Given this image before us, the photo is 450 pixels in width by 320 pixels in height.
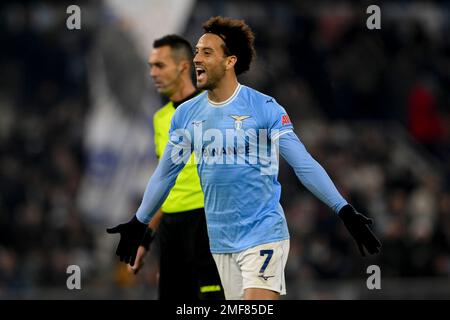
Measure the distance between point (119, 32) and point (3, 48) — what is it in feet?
13.9

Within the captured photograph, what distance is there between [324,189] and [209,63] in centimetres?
113

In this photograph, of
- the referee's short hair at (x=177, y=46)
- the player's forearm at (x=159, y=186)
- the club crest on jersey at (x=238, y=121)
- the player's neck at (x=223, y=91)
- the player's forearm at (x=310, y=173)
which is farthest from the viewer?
the referee's short hair at (x=177, y=46)

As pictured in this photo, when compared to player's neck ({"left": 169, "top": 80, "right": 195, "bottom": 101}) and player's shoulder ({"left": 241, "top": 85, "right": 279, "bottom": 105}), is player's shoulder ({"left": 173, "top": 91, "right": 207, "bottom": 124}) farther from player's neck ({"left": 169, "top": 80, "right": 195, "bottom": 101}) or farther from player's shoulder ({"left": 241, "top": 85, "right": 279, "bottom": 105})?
player's neck ({"left": 169, "top": 80, "right": 195, "bottom": 101})

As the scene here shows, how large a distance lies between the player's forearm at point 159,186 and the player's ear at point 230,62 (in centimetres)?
73

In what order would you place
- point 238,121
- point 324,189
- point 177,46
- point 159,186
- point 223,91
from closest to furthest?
1. point 324,189
2. point 238,121
3. point 223,91
4. point 159,186
5. point 177,46

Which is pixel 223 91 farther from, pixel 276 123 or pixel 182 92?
pixel 182 92

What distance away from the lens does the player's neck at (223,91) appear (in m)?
7.71

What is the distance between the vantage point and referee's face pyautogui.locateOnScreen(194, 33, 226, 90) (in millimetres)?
7660

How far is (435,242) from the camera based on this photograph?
50.8ft

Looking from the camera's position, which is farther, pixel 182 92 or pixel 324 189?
pixel 182 92

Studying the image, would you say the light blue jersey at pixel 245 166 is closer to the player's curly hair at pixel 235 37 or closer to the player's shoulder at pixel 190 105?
the player's shoulder at pixel 190 105

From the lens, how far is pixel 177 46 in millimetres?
9664

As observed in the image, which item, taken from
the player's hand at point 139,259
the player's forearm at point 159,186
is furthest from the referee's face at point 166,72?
the player's forearm at point 159,186

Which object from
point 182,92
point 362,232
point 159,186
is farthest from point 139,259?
point 362,232
